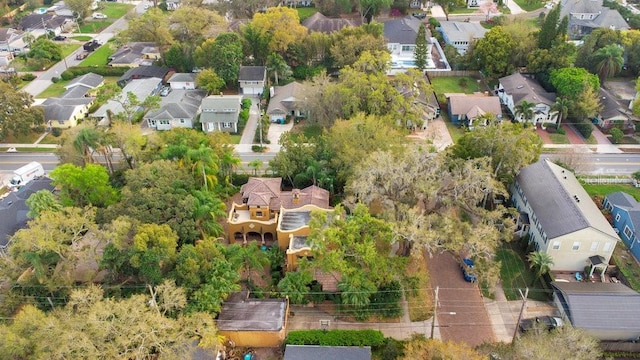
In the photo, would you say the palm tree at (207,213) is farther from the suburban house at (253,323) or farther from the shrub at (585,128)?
the shrub at (585,128)

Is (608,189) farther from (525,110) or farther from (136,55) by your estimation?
(136,55)

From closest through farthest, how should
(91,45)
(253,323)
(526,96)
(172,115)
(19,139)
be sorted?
(253,323) → (19,139) → (172,115) → (526,96) → (91,45)

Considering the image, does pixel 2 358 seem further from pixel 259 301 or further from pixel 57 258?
pixel 259 301

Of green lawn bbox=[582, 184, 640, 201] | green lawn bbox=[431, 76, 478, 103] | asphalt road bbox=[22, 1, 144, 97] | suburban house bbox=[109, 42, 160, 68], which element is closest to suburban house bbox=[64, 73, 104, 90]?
asphalt road bbox=[22, 1, 144, 97]

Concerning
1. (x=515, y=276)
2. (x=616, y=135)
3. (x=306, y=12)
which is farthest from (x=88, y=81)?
(x=616, y=135)

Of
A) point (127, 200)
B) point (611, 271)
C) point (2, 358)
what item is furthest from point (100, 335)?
point (611, 271)
